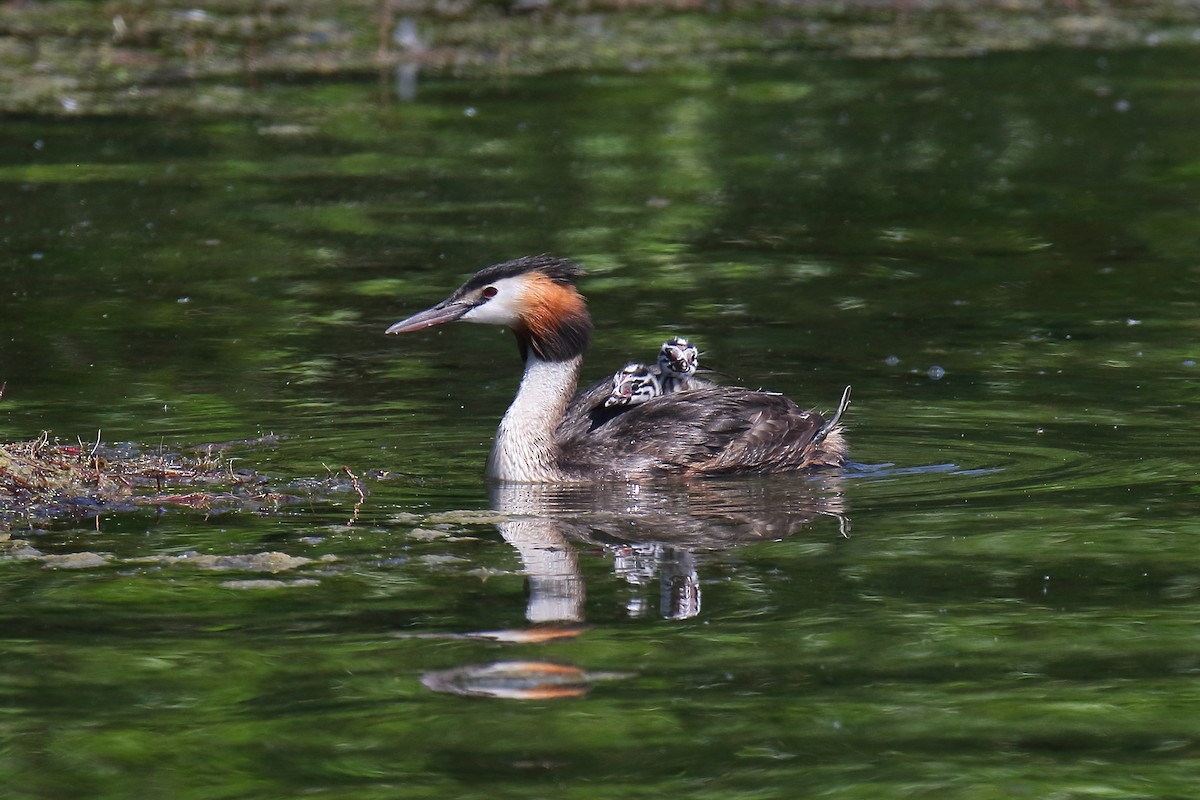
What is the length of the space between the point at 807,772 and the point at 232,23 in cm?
2250

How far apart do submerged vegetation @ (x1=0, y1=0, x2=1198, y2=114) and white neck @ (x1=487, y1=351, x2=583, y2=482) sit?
12.7 meters

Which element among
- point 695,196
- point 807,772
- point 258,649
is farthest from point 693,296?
point 807,772

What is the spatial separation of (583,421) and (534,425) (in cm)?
49

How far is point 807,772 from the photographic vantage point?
569cm

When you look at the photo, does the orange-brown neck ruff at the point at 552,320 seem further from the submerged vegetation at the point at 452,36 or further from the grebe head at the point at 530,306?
the submerged vegetation at the point at 452,36

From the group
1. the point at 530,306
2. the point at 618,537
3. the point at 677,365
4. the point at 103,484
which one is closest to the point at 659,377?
the point at 677,365

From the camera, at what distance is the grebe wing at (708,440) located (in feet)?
32.1

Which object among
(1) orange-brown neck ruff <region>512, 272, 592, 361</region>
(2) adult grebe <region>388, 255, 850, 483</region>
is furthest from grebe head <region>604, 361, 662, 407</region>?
(1) orange-brown neck ruff <region>512, 272, 592, 361</region>

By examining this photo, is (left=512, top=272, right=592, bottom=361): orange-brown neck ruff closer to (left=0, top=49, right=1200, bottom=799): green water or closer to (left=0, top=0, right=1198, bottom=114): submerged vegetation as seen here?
(left=0, top=49, right=1200, bottom=799): green water

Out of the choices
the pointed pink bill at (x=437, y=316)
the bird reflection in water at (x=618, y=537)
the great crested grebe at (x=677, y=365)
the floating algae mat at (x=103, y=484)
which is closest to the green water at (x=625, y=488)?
the bird reflection in water at (x=618, y=537)

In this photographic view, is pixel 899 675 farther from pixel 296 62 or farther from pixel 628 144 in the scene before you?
pixel 296 62

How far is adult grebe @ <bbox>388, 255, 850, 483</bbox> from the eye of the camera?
31.9ft

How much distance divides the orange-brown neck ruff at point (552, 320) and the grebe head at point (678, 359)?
0.48m

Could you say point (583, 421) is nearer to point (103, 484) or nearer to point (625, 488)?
point (625, 488)
